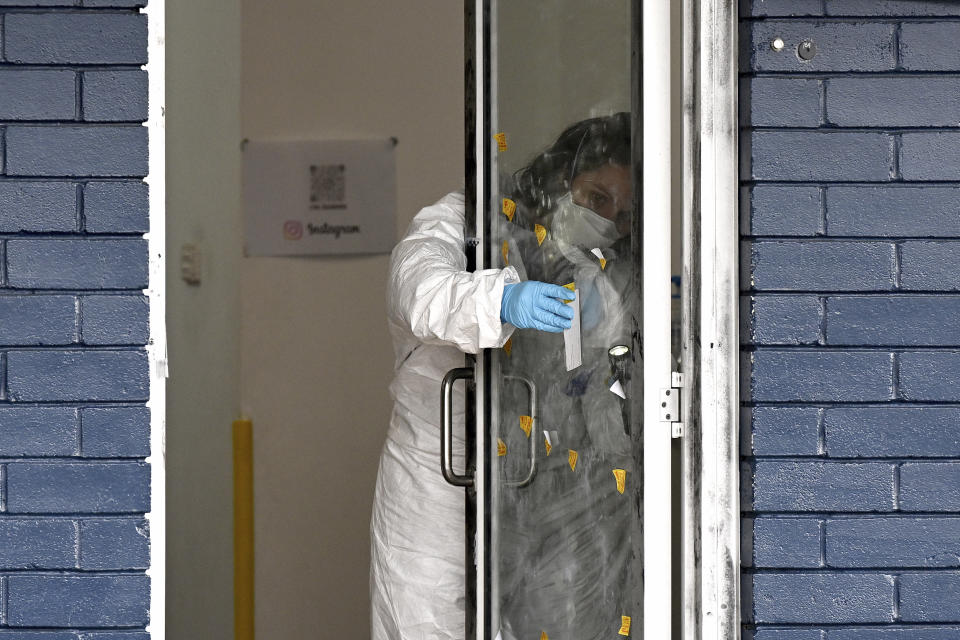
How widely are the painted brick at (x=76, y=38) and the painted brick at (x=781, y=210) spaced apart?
1.08 m

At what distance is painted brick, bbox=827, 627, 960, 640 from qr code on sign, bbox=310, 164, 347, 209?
7.85 ft

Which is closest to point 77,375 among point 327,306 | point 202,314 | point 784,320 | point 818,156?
point 784,320

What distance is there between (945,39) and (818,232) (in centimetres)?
42

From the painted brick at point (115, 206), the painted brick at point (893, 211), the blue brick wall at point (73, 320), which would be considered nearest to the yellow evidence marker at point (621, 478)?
the painted brick at point (893, 211)

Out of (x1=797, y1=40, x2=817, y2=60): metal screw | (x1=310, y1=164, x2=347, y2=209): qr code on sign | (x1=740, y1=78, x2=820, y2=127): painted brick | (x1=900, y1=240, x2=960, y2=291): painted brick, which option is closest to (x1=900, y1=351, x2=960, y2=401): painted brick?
(x1=900, y1=240, x2=960, y2=291): painted brick

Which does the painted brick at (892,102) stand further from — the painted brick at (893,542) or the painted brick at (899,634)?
the painted brick at (899,634)

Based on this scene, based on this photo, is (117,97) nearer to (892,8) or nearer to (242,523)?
(892,8)

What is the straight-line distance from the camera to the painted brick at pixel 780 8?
1.74m

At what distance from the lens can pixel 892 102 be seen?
1764 mm

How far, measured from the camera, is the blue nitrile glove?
69.0 inches

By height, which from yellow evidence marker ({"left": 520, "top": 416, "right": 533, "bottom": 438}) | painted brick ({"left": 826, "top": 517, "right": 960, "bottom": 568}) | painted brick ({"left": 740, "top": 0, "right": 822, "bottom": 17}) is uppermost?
painted brick ({"left": 740, "top": 0, "right": 822, "bottom": 17})

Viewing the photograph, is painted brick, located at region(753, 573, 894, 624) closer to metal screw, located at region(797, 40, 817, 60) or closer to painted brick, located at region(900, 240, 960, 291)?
painted brick, located at region(900, 240, 960, 291)

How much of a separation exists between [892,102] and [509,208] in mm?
725

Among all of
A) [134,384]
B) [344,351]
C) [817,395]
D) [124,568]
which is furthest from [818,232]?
[344,351]
